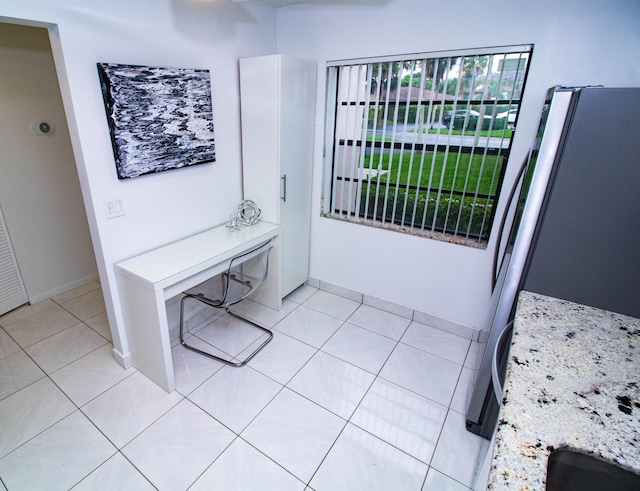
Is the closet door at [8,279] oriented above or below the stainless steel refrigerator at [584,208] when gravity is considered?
below

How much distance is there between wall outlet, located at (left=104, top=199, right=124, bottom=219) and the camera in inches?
75.0

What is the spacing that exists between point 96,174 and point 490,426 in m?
2.52

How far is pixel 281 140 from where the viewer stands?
2.45m

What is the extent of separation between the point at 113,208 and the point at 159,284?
555 millimetres

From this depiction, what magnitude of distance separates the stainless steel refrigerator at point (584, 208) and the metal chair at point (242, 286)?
1.58m

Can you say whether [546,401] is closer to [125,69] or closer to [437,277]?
[437,277]

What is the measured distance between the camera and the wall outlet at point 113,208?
6.25 ft

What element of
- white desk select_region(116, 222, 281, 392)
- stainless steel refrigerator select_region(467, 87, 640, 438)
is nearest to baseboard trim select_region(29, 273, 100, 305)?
white desk select_region(116, 222, 281, 392)

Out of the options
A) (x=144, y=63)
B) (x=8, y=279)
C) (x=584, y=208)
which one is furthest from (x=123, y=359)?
(x=584, y=208)

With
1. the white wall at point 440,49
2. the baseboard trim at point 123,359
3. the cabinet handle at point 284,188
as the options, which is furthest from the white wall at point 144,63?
the white wall at point 440,49

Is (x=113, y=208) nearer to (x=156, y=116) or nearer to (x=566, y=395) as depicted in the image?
(x=156, y=116)

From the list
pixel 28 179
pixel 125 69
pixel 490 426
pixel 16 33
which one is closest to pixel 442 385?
pixel 490 426

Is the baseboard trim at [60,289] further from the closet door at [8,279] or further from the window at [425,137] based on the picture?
the window at [425,137]

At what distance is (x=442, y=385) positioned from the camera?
7.11 ft
